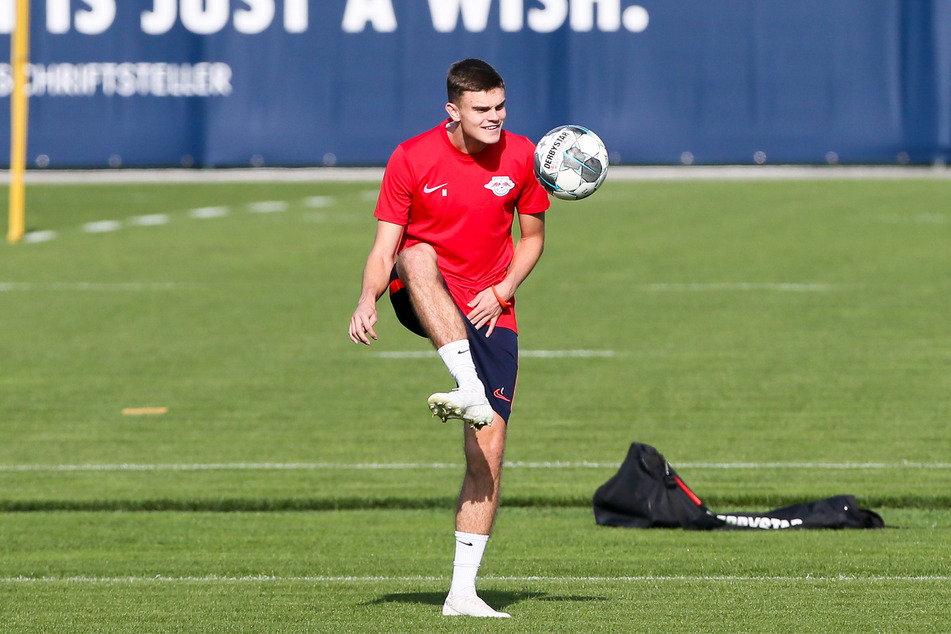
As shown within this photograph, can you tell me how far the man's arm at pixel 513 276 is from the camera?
6457mm

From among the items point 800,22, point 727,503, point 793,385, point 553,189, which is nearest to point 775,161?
point 800,22

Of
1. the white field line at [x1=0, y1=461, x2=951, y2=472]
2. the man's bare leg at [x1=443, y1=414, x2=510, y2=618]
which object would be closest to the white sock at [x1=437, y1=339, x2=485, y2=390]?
the man's bare leg at [x1=443, y1=414, x2=510, y2=618]

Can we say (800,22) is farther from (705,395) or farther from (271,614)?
(271,614)

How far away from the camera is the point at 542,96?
109 ft

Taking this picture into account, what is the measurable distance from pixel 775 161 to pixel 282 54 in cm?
1038

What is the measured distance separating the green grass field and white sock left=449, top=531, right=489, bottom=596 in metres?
0.17

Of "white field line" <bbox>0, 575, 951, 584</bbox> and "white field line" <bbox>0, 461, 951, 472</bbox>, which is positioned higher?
"white field line" <bbox>0, 575, 951, 584</bbox>

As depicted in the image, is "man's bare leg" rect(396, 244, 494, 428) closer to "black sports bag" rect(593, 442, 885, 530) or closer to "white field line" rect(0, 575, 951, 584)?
"white field line" rect(0, 575, 951, 584)

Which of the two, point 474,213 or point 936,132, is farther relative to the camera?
point 936,132

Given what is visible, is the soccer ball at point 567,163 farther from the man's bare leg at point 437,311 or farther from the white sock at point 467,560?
the white sock at point 467,560

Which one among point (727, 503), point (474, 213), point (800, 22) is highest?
point (800, 22)

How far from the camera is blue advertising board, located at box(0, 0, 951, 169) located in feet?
108

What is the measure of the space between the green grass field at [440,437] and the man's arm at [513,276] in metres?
1.16

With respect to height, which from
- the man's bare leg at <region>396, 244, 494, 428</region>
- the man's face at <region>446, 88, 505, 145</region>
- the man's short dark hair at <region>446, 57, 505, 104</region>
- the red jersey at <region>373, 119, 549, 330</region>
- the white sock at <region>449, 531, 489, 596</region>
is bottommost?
the white sock at <region>449, 531, 489, 596</region>
